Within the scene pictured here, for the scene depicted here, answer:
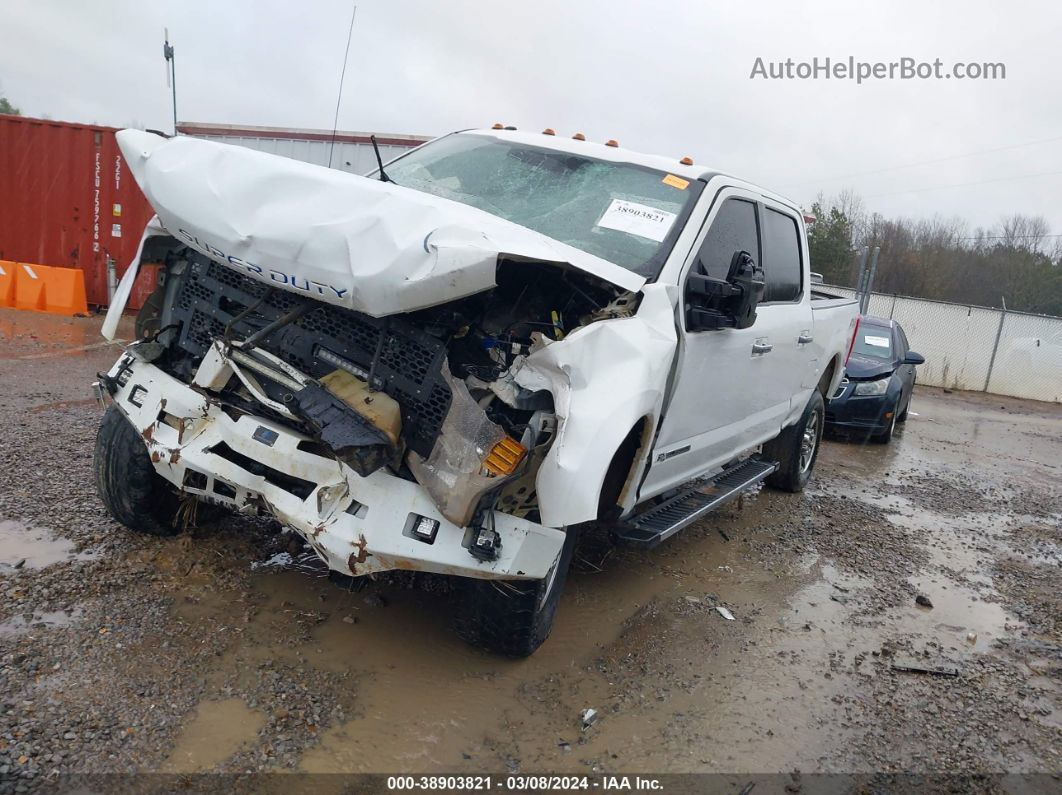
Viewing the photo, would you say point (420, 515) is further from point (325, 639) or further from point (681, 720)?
point (681, 720)

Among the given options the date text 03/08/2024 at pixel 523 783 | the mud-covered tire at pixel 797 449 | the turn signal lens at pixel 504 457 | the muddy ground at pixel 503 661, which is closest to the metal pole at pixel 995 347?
the mud-covered tire at pixel 797 449

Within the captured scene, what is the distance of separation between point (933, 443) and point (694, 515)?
7.59 metres

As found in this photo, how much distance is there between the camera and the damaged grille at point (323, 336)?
295 centimetres

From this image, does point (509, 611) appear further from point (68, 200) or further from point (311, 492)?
point (68, 200)

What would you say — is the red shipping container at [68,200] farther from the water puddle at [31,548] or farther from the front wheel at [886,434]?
the front wheel at [886,434]

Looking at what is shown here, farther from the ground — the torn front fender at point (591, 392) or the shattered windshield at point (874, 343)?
the torn front fender at point (591, 392)

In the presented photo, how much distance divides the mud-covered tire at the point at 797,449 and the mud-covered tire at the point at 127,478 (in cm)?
425

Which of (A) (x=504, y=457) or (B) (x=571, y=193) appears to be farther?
(B) (x=571, y=193)

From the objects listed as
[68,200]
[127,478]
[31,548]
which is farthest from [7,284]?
[127,478]

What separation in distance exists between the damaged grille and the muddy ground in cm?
102

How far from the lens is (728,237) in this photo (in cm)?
433

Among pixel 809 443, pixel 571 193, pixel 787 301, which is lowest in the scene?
pixel 809 443

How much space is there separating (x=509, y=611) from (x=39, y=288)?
1071cm

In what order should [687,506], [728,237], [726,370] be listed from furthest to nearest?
[687,506] → [728,237] → [726,370]
